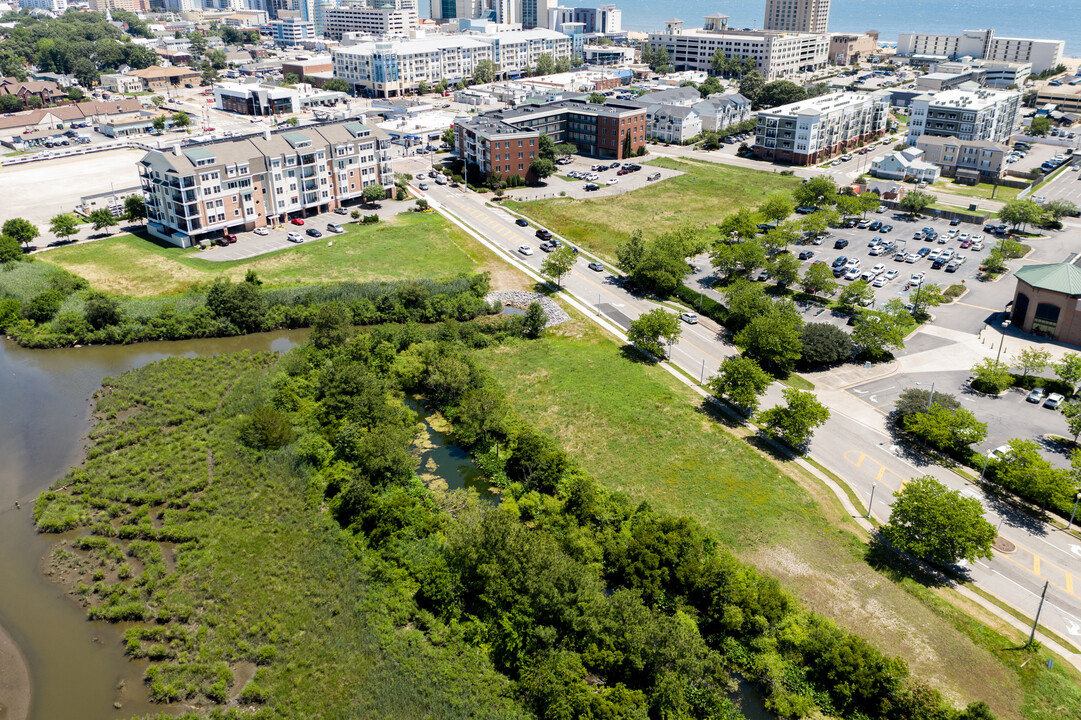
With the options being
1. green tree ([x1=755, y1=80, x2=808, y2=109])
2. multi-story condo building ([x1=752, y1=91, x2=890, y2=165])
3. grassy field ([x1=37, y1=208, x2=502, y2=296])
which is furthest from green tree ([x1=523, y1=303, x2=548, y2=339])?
green tree ([x1=755, y1=80, x2=808, y2=109])

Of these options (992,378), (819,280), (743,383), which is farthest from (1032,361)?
(743,383)

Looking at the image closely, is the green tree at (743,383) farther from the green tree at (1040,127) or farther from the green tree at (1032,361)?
the green tree at (1040,127)

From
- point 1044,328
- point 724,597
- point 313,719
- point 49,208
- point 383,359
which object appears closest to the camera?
point 313,719

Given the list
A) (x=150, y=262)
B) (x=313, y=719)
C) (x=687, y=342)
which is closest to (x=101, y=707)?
(x=313, y=719)

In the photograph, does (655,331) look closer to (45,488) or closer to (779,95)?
(45,488)

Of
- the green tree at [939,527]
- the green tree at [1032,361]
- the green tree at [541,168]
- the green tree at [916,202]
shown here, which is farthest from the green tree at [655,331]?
the green tree at [541,168]

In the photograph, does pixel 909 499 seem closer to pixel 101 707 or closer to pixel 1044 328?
pixel 1044 328
